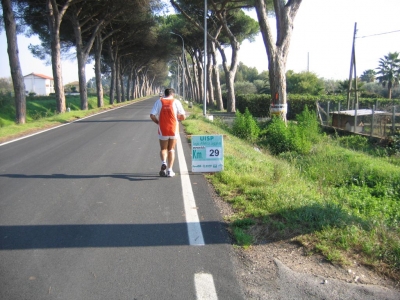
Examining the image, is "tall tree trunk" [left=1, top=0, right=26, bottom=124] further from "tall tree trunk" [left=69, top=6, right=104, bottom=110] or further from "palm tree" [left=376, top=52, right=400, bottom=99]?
"palm tree" [left=376, top=52, right=400, bottom=99]

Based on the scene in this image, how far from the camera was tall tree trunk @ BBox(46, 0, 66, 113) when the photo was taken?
80.0 ft

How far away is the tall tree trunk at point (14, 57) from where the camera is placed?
63.2 ft

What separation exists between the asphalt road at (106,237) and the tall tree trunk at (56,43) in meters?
18.1

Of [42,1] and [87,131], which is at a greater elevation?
[42,1]

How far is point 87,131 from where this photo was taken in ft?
54.3

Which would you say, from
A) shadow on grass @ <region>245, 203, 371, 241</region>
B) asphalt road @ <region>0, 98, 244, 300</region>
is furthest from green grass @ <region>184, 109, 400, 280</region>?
asphalt road @ <region>0, 98, 244, 300</region>

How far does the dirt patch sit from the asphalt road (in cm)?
14

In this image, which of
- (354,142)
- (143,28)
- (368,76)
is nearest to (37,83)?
(143,28)

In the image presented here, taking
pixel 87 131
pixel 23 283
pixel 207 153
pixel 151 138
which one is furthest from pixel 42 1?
pixel 23 283

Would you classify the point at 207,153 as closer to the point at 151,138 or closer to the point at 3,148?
the point at 151,138

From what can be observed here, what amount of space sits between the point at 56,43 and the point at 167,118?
20142mm

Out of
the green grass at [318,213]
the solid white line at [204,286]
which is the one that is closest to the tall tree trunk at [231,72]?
the green grass at [318,213]

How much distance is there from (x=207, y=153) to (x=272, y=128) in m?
8.75

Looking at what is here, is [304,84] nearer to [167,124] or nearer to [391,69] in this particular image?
[391,69]
